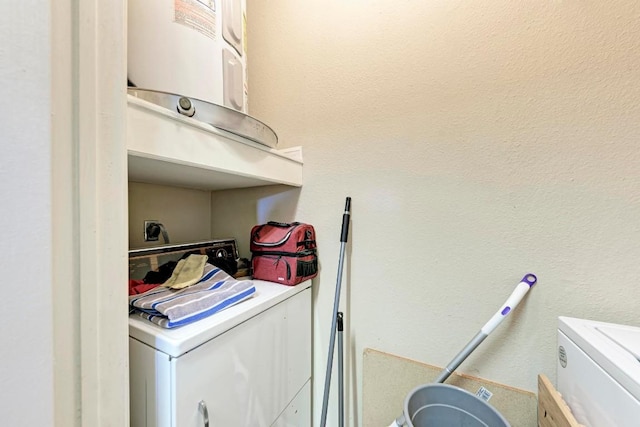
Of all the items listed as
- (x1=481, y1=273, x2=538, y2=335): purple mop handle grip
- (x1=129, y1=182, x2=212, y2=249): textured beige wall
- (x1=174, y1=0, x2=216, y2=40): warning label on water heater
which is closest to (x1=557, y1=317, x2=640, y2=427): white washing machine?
(x1=481, y1=273, x2=538, y2=335): purple mop handle grip

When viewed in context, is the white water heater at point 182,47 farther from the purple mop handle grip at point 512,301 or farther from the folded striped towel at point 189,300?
the purple mop handle grip at point 512,301

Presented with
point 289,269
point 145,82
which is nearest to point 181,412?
point 289,269

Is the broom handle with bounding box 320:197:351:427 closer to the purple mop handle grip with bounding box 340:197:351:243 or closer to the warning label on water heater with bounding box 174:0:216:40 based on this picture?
the purple mop handle grip with bounding box 340:197:351:243

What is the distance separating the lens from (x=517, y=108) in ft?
2.74

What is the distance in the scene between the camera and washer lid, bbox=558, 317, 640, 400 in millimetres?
473

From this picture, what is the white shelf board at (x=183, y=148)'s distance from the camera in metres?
0.55

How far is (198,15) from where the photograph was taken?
0.73 metres

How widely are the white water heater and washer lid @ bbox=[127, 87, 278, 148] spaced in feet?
0.27

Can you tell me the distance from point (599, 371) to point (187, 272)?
1.15 m

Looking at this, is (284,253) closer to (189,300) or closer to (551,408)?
(189,300)

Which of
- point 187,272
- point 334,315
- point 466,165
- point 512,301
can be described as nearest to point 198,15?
point 187,272

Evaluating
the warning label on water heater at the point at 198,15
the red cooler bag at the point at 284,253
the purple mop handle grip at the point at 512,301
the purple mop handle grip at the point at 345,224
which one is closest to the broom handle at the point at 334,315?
the purple mop handle grip at the point at 345,224
